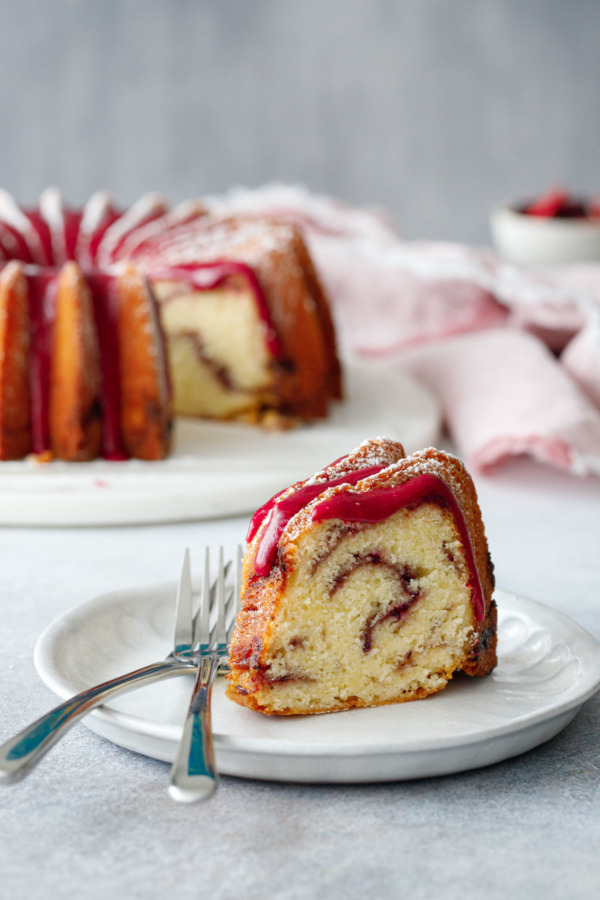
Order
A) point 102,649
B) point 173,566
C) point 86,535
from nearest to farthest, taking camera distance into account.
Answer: point 102,649 < point 173,566 < point 86,535

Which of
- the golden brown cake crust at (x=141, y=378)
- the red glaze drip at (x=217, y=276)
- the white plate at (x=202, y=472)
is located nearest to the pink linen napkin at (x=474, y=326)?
the white plate at (x=202, y=472)

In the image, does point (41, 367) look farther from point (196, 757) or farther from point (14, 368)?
point (196, 757)

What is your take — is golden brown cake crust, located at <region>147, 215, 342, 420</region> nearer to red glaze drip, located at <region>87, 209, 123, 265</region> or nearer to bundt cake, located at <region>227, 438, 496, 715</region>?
red glaze drip, located at <region>87, 209, 123, 265</region>

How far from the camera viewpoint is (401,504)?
110 cm

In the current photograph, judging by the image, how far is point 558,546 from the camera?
1771 mm

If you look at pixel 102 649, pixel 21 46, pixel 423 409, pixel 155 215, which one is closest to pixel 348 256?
pixel 155 215

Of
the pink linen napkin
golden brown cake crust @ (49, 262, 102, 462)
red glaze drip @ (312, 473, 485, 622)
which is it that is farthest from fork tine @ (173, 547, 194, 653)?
the pink linen napkin

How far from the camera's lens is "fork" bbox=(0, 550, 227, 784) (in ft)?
2.88

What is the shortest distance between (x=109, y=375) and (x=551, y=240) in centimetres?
161

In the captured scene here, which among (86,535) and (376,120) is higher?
(376,120)

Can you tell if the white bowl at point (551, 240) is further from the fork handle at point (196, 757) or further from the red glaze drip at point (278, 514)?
the fork handle at point (196, 757)

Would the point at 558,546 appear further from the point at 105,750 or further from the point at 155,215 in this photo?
the point at 155,215

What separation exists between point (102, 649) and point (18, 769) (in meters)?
0.31

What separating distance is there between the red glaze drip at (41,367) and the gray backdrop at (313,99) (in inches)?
123
